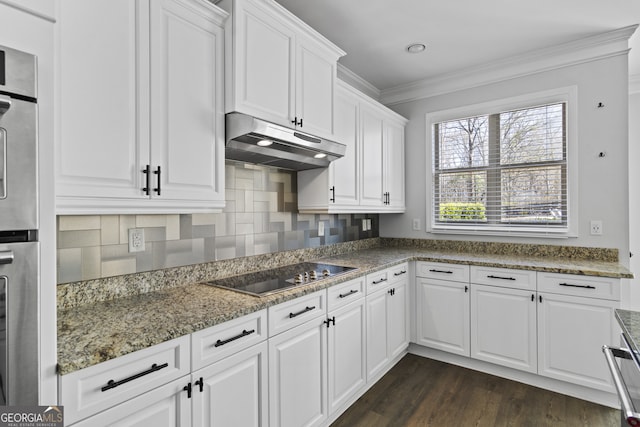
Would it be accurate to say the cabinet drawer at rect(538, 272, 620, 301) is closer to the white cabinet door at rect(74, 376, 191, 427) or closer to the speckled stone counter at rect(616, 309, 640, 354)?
the speckled stone counter at rect(616, 309, 640, 354)

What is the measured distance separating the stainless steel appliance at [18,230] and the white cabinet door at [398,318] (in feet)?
7.48

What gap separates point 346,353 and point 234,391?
0.93 metres

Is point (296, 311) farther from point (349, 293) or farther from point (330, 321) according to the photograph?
point (349, 293)

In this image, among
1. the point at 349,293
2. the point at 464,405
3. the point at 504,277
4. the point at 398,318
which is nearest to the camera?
the point at 349,293

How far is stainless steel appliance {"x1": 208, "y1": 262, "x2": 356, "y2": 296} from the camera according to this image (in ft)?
6.00

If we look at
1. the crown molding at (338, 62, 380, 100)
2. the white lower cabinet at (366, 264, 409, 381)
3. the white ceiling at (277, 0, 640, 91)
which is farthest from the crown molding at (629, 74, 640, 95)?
the white lower cabinet at (366, 264, 409, 381)

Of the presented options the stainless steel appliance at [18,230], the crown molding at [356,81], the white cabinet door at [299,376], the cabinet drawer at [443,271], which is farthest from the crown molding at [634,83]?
the stainless steel appliance at [18,230]

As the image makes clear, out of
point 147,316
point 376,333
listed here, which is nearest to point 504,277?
point 376,333

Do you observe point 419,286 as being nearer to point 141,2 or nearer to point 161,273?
point 161,273

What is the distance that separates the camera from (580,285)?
7.70 ft

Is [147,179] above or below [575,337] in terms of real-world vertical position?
above

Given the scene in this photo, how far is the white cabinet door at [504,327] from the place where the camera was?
101 inches

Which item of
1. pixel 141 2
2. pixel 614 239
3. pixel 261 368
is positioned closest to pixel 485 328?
pixel 614 239

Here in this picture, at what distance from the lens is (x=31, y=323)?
2.77 feet
